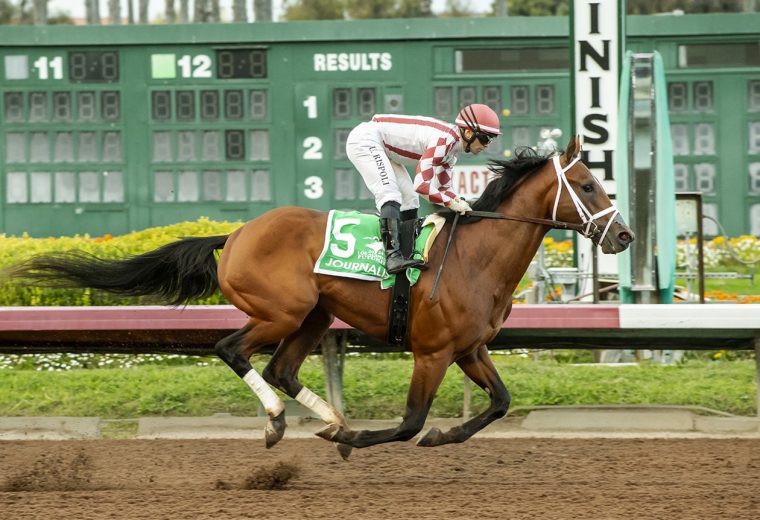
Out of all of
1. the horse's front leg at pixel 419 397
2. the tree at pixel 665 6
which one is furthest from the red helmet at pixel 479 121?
the tree at pixel 665 6

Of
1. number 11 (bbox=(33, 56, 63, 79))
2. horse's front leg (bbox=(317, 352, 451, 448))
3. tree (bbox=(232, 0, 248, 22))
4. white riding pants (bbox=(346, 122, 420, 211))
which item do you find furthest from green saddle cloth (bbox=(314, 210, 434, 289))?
tree (bbox=(232, 0, 248, 22))

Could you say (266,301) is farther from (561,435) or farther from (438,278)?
(561,435)

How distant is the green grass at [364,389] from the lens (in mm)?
7719

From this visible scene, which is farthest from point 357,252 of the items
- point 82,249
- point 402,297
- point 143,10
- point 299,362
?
point 143,10

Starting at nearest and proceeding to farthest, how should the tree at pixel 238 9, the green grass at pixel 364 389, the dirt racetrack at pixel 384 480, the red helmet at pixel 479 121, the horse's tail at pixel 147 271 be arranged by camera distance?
the dirt racetrack at pixel 384 480, the red helmet at pixel 479 121, the horse's tail at pixel 147 271, the green grass at pixel 364 389, the tree at pixel 238 9

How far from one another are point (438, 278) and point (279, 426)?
3.48ft

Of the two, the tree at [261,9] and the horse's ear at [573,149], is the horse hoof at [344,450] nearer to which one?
the horse's ear at [573,149]

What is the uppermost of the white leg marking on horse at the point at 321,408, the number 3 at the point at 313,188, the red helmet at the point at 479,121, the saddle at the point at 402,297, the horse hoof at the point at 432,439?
the red helmet at the point at 479,121

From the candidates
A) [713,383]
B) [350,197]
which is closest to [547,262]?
[350,197]

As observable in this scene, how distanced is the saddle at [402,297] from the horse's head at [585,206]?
2.33 feet

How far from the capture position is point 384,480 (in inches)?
227

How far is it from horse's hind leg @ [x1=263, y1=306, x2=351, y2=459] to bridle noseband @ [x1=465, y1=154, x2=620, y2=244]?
991 millimetres

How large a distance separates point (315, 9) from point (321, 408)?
91.4ft

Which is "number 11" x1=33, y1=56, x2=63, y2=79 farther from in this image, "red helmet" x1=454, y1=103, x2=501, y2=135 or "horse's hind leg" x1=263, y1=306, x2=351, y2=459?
"red helmet" x1=454, y1=103, x2=501, y2=135
